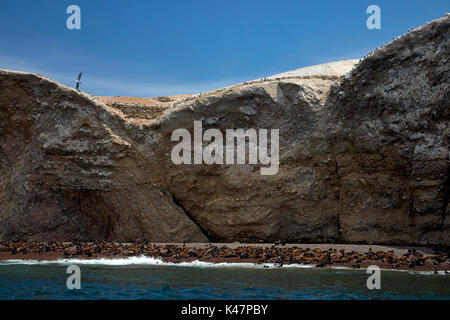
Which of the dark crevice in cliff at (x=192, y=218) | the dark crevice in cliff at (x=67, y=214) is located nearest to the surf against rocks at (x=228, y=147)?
the dark crevice in cliff at (x=192, y=218)

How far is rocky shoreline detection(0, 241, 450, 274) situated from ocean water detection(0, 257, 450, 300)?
2.59 ft

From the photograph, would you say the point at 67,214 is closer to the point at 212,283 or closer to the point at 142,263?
the point at 142,263

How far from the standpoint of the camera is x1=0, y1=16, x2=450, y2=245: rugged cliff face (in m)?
15.7

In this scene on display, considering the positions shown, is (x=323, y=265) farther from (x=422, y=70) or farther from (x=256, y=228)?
(x=422, y=70)

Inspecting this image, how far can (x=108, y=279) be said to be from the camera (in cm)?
1055

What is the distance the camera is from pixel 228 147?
1850 centimetres

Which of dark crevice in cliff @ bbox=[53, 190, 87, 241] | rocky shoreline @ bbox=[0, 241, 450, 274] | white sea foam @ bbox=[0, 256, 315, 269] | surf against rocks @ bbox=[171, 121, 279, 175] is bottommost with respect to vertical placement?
white sea foam @ bbox=[0, 256, 315, 269]

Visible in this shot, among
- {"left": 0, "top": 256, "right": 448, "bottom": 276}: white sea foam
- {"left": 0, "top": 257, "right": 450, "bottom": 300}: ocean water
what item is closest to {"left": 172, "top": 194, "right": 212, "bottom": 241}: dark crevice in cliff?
{"left": 0, "top": 256, "right": 448, "bottom": 276}: white sea foam

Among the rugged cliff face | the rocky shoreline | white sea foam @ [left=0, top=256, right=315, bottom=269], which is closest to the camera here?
the rocky shoreline

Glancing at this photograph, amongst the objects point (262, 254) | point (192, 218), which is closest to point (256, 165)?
point (192, 218)

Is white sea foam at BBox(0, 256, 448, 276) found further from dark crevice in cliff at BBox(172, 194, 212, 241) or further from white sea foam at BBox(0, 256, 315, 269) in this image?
dark crevice in cliff at BBox(172, 194, 212, 241)

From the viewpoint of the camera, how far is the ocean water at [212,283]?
8.60 metres

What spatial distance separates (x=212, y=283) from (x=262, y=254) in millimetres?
4403
